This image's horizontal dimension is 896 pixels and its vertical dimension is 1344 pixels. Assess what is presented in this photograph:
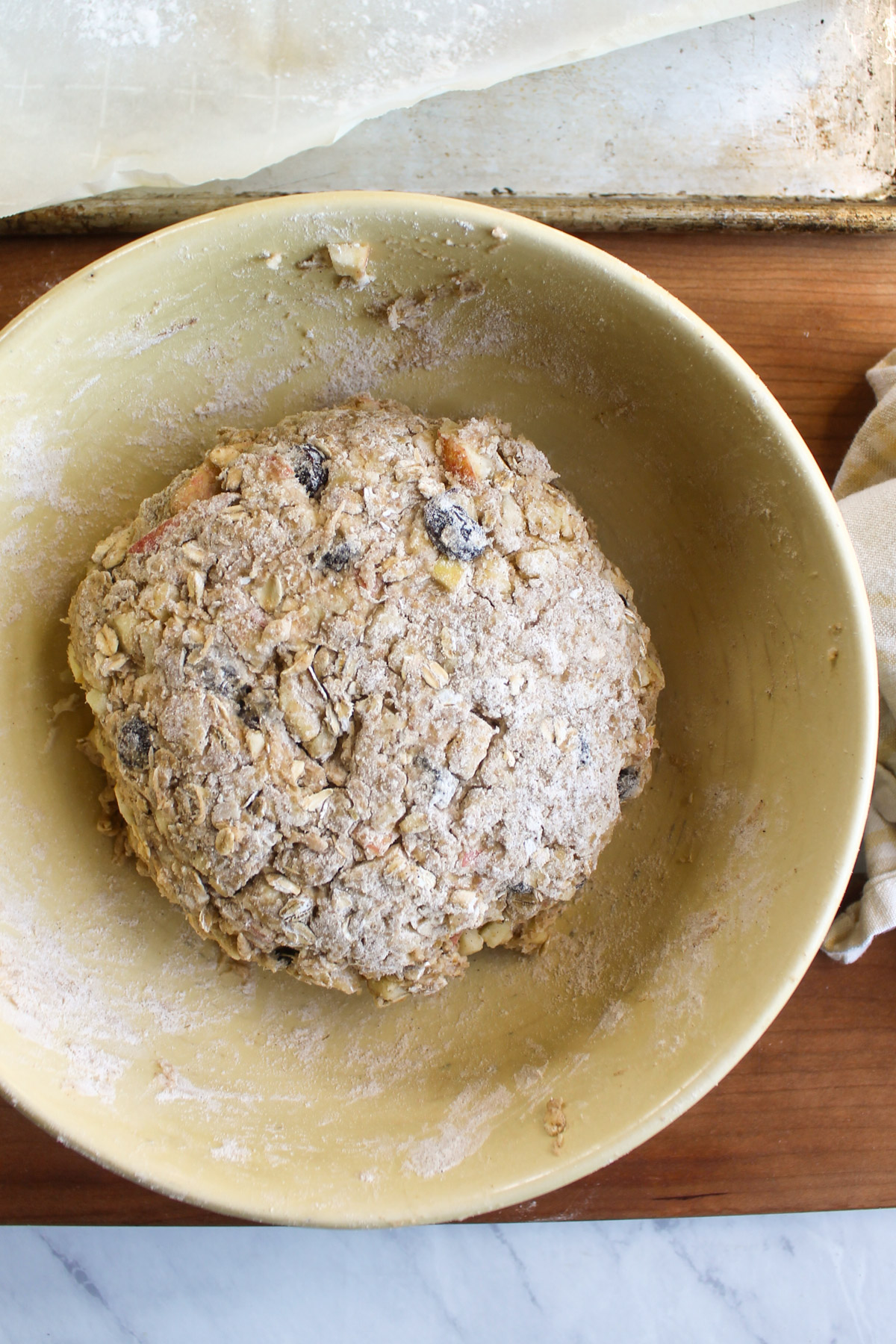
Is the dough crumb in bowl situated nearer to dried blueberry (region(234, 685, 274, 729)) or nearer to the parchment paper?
dried blueberry (region(234, 685, 274, 729))

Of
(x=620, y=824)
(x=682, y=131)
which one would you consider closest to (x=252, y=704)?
(x=620, y=824)

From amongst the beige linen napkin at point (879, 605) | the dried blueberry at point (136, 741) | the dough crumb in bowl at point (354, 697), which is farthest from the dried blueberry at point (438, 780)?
the beige linen napkin at point (879, 605)

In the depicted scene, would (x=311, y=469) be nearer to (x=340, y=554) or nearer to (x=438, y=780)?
(x=340, y=554)

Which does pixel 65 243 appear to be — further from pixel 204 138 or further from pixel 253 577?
pixel 253 577

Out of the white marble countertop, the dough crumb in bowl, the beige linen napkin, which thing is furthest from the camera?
the white marble countertop

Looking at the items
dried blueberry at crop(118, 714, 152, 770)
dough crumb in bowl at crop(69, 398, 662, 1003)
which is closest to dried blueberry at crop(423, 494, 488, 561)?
dough crumb in bowl at crop(69, 398, 662, 1003)

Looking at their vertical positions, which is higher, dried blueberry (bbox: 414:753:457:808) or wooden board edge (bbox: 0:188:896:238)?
wooden board edge (bbox: 0:188:896:238)

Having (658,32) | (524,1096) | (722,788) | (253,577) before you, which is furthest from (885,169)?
(524,1096)
